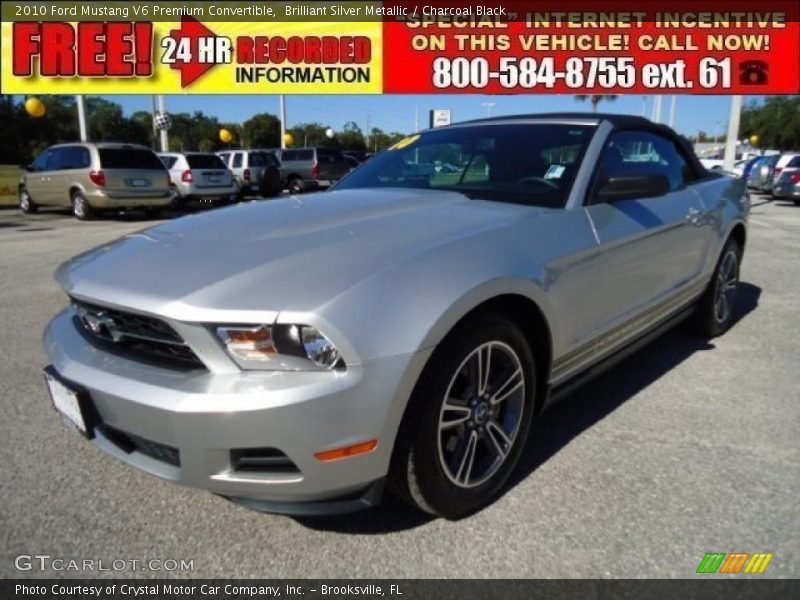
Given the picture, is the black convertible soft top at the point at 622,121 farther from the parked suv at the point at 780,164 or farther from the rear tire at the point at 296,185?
the parked suv at the point at 780,164

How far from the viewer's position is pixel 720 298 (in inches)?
175

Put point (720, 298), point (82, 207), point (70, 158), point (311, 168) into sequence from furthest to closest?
point (311, 168)
point (70, 158)
point (82, 207)
point (720, 298)

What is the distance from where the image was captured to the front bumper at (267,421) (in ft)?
5.61

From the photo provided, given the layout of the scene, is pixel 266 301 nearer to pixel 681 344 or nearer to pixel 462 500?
pixel 462 500

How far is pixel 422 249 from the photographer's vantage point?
2.06 m

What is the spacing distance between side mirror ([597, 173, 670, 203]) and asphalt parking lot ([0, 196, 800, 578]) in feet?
3.76

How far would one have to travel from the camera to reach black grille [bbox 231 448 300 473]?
5.84 ft

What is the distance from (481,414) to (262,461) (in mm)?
878

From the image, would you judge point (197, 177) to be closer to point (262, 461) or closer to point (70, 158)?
point (70, 158)

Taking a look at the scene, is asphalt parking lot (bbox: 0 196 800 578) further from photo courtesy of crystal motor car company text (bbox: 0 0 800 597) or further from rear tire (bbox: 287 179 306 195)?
rear tire (bbox: 287 179 306 195)

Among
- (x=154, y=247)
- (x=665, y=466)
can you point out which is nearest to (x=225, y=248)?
(x=154, y=247)

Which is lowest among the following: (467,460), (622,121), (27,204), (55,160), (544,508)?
(544,508)

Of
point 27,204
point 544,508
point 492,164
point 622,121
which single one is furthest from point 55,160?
point 544,508

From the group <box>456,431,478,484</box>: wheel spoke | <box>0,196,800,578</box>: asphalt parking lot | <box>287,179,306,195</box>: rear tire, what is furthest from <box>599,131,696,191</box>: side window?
<box>287,179,306,195</box>: rear tire
